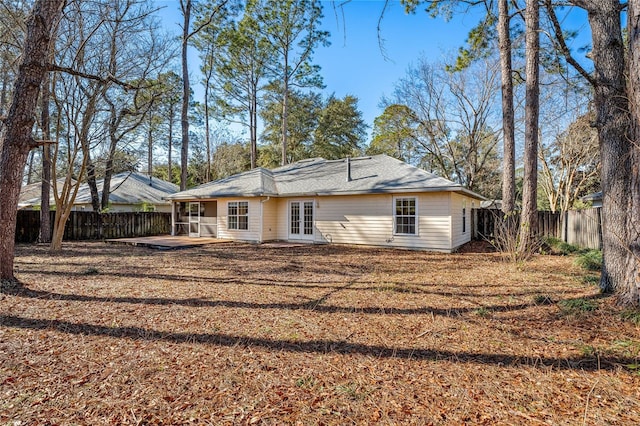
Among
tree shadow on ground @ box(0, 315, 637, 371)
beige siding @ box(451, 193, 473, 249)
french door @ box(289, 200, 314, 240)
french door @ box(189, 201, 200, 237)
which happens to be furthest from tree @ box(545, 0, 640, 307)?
french door @ box(189, 201, 200, 237)

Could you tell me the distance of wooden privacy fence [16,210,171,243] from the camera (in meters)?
13.0

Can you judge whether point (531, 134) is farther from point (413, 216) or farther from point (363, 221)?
point (363, 221)

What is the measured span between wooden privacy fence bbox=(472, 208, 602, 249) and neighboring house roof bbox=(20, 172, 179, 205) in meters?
17.4

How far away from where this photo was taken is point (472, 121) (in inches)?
771

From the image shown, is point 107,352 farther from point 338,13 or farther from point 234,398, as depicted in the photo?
point 338,13

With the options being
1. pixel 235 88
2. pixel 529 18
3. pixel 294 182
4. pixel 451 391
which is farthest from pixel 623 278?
pixel 235 88

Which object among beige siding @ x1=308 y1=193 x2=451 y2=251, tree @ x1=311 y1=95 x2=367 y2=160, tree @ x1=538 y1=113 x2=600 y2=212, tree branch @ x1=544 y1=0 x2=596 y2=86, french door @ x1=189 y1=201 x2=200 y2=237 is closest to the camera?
tree branch @ x1=544 y1=0 x2=596 y2=86

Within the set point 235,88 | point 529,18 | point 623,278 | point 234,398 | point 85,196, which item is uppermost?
point 235,88

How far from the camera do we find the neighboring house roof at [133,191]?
2121cm

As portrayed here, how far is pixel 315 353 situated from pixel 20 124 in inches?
232

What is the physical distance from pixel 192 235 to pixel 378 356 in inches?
547

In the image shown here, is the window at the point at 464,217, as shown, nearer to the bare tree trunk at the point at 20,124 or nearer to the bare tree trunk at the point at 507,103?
the bare tree trunk at the point at 507,103

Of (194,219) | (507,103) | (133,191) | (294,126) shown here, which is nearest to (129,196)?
(133,191)

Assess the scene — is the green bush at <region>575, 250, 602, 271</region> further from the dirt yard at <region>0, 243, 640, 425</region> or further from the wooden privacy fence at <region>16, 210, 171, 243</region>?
the wooden privacy fence at <region>16, 210, 171, 243</region>
